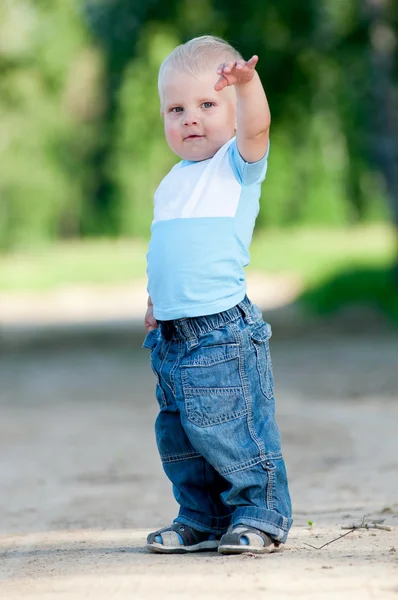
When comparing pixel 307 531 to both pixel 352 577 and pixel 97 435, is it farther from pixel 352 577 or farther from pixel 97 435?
pixel 97 435

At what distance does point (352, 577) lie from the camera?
9.55ft

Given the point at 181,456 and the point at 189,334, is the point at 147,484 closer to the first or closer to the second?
the point at 181,456

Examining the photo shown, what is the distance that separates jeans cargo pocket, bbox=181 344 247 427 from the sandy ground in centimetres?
44

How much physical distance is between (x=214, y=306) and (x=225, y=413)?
33cm

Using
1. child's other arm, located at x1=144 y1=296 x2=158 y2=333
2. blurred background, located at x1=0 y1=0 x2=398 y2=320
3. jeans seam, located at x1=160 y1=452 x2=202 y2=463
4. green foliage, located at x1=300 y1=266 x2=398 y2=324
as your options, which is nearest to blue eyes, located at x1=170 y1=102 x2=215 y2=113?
child's other arm, located at x1=144 y1=296 x2=158 y2=333

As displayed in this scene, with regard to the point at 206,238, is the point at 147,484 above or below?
below

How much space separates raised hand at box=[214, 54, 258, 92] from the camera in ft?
10.2

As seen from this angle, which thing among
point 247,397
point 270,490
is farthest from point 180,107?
point 270,490

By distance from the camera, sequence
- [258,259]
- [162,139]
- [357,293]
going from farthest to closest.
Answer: [162,139] < [258,259] < [357,293]

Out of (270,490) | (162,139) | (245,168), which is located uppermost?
(162,139)

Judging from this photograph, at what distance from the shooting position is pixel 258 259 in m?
27.7

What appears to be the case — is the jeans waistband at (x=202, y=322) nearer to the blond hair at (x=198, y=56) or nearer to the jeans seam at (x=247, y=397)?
the jeans seam at (x=247, y=397)

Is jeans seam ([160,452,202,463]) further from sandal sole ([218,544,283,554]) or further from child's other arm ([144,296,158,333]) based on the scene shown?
child's other arm ([144,296,158,333])

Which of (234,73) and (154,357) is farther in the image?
(154,357)
